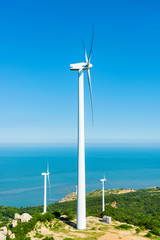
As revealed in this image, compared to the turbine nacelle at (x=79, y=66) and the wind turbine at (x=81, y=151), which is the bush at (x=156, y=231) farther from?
the turbine nacelle at (x=79, y=66)

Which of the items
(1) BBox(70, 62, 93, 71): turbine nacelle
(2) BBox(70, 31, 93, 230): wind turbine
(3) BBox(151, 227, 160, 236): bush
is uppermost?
(1) BBox(70, 62, 93, 71): turbine nacelle

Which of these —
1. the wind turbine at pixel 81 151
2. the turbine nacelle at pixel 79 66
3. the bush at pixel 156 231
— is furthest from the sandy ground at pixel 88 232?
the turbine nacelle at pixel 79 66

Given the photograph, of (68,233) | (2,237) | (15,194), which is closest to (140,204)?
(68,233)

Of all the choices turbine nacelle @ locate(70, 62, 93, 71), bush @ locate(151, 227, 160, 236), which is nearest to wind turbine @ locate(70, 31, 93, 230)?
turbine nacelle @ locate(70, 62, 93, 71)

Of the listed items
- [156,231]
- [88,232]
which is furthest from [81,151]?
[156,231]

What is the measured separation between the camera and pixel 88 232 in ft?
76.4

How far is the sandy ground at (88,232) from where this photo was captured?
2195cm

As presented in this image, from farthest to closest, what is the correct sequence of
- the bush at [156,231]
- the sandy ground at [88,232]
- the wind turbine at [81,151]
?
1. the bush at [156,231]
2. the wind turbine at [81,151]
3. the sandy ground at [88,232]

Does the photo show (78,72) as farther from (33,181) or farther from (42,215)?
(33,181)

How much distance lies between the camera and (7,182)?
162250mm

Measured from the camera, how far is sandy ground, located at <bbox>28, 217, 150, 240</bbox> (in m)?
22.0

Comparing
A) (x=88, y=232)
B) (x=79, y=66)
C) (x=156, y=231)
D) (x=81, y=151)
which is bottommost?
(x=156, y=231)

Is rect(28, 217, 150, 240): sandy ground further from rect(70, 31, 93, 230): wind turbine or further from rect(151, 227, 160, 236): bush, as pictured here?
rect(70, 31, 93, 230): wind turbine

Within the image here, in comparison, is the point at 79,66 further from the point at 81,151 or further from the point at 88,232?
the point at 88,232
